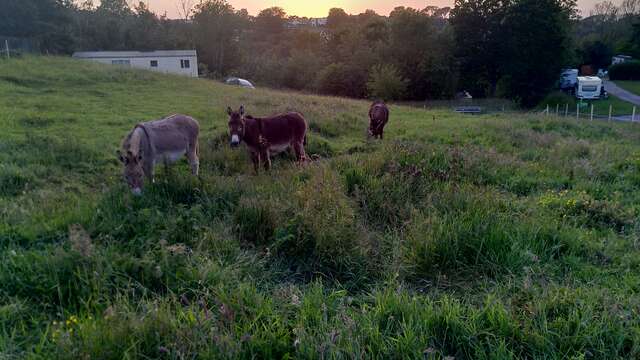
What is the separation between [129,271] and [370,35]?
156ft

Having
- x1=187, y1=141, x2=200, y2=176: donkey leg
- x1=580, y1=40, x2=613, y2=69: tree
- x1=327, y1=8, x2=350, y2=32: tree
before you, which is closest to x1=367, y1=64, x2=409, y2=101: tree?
x1=327, y1=8, x2=350, y2=32: tree

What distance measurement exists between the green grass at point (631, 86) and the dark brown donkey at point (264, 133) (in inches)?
1942

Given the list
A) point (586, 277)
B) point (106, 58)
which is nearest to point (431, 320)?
point (586, 277)

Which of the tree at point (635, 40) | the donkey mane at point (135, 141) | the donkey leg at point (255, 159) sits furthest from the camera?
the tree at point (635, 40)

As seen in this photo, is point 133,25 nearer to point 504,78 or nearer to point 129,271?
point 504,78

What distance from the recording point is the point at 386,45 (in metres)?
43.0

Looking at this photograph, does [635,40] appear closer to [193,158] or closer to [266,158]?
[266,158]

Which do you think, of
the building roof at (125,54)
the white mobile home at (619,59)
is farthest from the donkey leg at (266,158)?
the white mobile home at (619,59)

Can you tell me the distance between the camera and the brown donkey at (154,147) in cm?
582

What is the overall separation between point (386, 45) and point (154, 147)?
39.5 meters

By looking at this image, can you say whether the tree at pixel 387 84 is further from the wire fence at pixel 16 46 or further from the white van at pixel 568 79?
the wire fence at pixel 16 46

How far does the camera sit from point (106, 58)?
122ft

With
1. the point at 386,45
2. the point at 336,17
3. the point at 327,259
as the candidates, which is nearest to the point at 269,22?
the point at 336,17

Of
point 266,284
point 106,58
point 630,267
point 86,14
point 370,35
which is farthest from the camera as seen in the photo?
point 86,14
